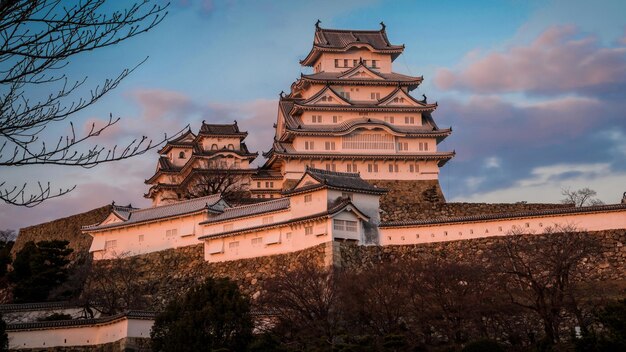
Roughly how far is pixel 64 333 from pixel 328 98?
81.3ft

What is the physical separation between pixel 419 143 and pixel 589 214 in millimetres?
17763

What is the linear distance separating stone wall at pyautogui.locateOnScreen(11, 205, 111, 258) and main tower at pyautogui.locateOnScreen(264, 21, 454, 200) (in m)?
11.3

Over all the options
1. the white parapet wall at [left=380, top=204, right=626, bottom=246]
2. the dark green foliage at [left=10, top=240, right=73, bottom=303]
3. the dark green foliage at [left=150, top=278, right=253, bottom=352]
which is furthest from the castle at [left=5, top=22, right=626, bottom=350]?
the dark green foliage at [left=150, top=278, right=253, bottom=352]

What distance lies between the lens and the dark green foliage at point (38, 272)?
39.8 meters

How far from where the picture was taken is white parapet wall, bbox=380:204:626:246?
33.8 metres

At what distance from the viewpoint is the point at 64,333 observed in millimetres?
32812

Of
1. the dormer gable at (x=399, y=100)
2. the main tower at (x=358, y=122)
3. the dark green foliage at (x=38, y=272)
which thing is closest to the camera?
the dark green foliage at (x=38, y=272)

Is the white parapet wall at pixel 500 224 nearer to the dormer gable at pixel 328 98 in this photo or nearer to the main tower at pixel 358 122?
the main tower at pixel 358 122

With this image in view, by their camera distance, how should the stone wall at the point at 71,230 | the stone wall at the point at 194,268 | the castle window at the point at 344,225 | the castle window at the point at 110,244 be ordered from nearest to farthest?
the castle window at the point at 344,225
the stone wall at the point at 194,268
the castle window at the point at 110,244
the stone wall at the point at 71,230

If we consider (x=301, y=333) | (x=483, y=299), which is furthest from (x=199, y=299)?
(x=483, y=299)

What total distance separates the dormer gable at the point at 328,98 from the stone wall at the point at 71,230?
14550 millimetres

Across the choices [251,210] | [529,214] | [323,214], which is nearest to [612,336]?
[529,214]

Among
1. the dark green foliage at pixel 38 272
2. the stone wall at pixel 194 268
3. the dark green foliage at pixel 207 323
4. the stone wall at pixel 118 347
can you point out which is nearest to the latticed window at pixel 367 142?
the stone wall at pixel 194 268

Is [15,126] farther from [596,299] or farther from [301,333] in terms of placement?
[596,299]
